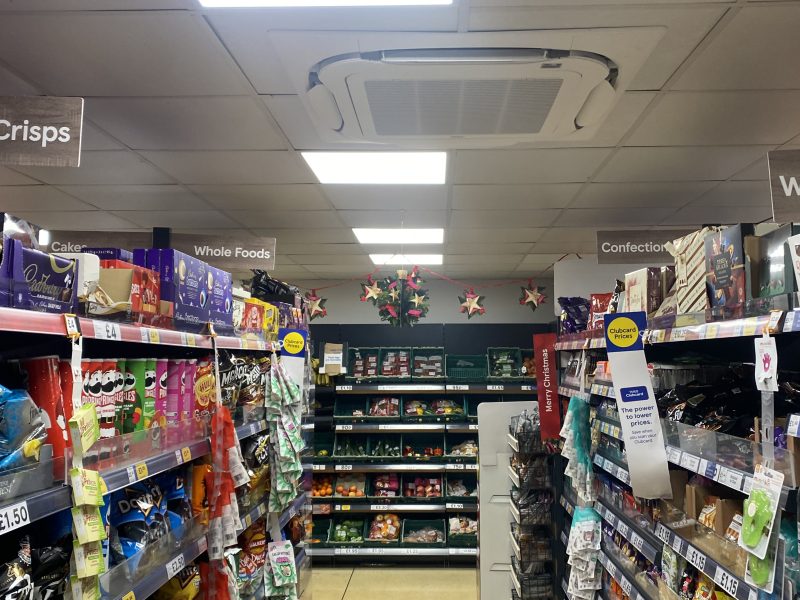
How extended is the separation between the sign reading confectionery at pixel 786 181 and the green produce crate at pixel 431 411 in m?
4.86

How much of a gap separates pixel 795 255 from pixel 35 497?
1.97 m

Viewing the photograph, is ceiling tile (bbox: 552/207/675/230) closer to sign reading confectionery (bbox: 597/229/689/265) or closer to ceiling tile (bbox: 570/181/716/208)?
ceiling tile (bbox: 570/181/716/208)

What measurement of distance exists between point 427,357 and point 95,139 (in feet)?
15.4

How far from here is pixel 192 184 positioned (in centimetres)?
447

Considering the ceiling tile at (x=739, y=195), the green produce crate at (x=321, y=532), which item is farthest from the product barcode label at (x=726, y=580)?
the green produce crate at (x=321, y=532)

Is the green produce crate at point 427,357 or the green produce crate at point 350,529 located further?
the green produce crate at point 427,357

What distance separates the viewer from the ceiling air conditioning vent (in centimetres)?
236

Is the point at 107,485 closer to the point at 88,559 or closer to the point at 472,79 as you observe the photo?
the point at 88,559

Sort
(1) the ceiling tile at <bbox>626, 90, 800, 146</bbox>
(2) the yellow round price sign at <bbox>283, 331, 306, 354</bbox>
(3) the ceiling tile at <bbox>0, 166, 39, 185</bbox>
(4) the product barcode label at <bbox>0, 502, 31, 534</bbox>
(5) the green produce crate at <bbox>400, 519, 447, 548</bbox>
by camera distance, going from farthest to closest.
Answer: (5) the green produce crate at <bbox>400, 519, 447, 548</bbox> < (3) the ceiling tile at <bbox>0, 166, 39, 185</bbox> < (2) the yellow round price sign at <bbox>283, 331, 306, 354</bbox> < (1) the ceiling tile at <bbox>626, 90, 800, 146</bbox> < (4) the product barcode label at <bbox>0, 502, 31, 534</bbox>

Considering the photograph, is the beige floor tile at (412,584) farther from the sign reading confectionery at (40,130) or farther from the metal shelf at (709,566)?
the sign reading confectionery at (40,130)

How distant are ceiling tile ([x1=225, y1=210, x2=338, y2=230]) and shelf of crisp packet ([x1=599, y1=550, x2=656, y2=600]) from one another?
137 inches

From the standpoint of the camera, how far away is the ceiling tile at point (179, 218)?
17.3 feet

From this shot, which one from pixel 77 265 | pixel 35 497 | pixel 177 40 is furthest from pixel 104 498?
pixel 177 40

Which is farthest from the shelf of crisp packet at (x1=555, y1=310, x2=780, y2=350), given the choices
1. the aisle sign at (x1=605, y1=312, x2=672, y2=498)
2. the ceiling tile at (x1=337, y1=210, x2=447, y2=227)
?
the ceiling tile at (x1=337, y1=210, x2=447, y2=227)
